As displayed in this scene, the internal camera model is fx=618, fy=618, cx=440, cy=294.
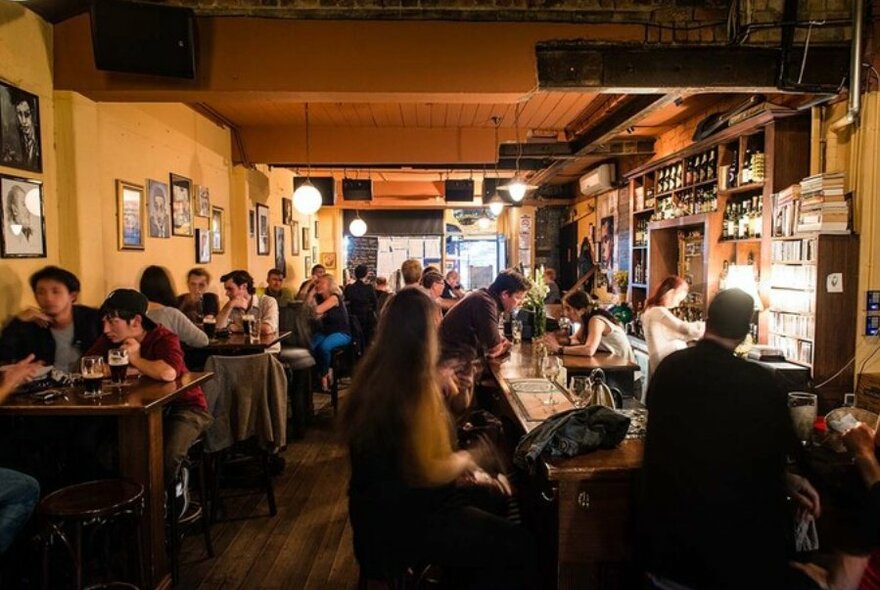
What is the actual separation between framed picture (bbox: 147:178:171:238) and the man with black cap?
4695mm

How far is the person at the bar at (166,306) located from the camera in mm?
4297

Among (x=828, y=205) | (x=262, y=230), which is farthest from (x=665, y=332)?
(x=262, y=230)

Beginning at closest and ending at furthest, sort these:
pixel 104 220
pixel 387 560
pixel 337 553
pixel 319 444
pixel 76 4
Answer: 1. pixel 387 560
2. pixel 337 553
3. pixel 76 4
4. pixel 104 220
5. pixel 319 444

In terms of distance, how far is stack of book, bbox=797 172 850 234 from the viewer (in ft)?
12.7

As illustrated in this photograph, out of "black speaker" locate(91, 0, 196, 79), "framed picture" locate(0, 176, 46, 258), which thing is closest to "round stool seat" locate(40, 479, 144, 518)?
"framed picture" locate(0, 176, 46, 258)

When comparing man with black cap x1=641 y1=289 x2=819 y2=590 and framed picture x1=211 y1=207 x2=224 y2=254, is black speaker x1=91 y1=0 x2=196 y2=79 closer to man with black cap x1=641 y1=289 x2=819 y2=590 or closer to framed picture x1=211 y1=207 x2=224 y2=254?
framed picture x1=211 y1=207 x2=224 y2=254

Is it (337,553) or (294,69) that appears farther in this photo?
(294,69)

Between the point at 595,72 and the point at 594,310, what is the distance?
1.84m

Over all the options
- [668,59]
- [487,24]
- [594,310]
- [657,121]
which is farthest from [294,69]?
[657,121]

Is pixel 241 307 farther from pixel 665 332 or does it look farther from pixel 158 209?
pixel 665 332

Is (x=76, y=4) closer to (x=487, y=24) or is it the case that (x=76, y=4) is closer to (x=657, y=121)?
(x=487, y=24)

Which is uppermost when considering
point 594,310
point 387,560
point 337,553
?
point 594,310

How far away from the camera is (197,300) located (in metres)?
5.67

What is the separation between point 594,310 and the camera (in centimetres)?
492
